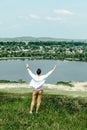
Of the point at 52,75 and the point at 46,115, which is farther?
the point at 52,75

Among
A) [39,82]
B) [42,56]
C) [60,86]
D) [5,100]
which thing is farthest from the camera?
[42,56]

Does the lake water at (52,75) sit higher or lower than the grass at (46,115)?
lower

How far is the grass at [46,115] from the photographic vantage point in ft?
57.4

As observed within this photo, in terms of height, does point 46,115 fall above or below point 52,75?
above

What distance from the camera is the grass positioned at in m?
17.5

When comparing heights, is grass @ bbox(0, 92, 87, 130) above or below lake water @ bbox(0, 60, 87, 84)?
above

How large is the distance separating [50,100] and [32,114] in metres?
3.40

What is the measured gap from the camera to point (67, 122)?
18.3 m

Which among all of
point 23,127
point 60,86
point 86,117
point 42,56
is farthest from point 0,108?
point 42,56

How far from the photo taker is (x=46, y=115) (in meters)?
19.0

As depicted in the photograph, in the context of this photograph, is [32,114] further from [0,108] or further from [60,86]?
[60,86]

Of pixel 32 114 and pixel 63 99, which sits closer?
pixel 32 114

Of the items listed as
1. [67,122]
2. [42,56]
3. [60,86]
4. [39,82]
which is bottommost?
[42,56]

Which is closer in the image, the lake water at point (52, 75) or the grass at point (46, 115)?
the grass at point (46, 115)
